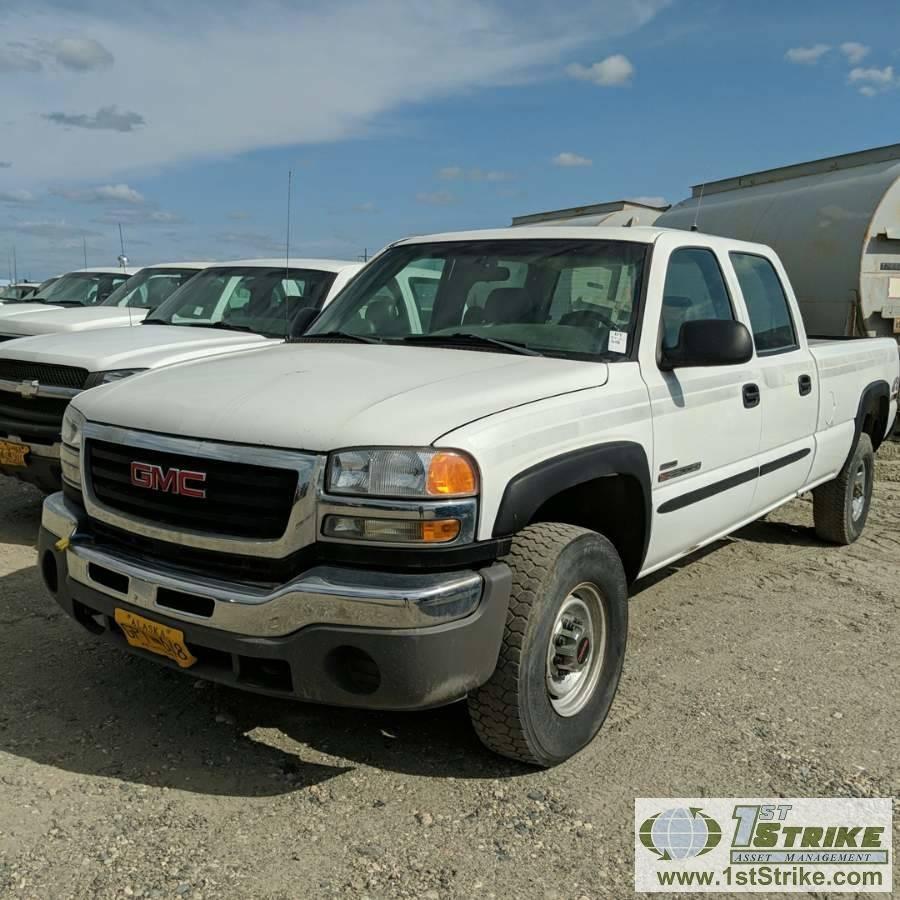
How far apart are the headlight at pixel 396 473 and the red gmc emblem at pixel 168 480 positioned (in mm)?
481

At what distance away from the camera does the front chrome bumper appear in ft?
8.64

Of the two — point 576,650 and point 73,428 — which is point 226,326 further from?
point 576,650

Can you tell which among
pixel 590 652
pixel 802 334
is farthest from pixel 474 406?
pixel 802 334

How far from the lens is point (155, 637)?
2949mm

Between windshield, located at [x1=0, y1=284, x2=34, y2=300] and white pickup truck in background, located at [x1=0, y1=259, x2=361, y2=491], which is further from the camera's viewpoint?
windshield, located at [x1=0, y1=284, x2=34, y2=300]

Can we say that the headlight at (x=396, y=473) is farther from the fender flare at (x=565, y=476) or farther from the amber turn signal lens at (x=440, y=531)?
the fender flare at (x=565, y=476)

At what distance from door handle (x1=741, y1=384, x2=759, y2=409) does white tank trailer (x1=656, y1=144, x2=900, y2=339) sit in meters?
4.30

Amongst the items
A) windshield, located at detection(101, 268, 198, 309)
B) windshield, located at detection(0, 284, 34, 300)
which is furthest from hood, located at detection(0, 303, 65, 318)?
windshield, located at detection(0, 284, 34, 300)

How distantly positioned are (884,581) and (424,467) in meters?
3.92

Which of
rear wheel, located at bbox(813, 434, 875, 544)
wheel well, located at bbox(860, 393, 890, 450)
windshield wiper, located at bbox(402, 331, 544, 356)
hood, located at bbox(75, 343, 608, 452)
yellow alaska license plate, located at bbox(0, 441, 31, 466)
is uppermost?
windshield wiper, located at bbox(402, 331, 544, 356)

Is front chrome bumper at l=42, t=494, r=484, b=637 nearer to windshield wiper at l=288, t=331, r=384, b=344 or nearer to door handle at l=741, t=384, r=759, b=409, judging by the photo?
windshield wiper at l=288, t=331, r=384, b=344

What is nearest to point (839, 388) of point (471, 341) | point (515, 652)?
point (471, 341)

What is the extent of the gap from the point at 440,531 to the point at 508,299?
161 centimetres

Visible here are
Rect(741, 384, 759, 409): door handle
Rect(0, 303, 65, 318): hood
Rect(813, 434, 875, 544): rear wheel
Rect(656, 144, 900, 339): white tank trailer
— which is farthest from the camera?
Rect(0, 303, 65, 318): hood
